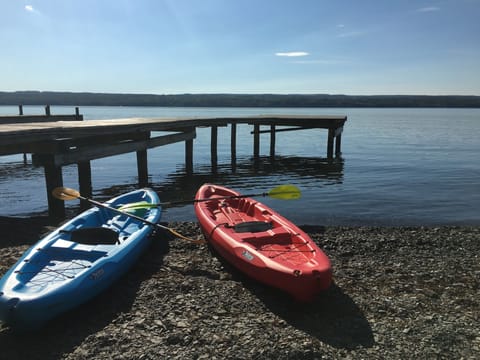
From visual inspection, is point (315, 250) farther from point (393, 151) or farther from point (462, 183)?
point (393, 151)

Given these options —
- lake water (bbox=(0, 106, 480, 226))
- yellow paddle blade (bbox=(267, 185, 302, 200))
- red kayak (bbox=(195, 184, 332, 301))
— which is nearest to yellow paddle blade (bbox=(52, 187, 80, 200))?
red kayak (bbox=(195, 184, 332, 301))

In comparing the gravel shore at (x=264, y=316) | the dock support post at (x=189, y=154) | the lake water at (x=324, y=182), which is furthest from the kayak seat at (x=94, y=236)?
the dock support post at (x=189, y=154)

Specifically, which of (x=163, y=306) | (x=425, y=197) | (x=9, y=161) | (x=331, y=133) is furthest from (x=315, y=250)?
(x=9, y=161)

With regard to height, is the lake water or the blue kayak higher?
the blue kayak

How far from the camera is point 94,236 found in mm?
6375

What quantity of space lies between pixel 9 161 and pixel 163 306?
22.5 meters

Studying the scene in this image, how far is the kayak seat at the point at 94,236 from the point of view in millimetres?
6320

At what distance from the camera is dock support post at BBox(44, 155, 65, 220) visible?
9891 millimetres

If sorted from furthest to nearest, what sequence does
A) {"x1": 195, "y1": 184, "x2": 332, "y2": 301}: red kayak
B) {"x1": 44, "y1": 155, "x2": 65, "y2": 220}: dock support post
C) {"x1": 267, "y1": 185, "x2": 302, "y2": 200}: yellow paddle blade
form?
{"x1": 44, "y1": 155, "x2": 65, "y2": 220}: dock support post
{"x1": 267, "y1": 185, "x2": 302, "y2": 200}: yellow paddle blade
{"x1": 195, "y1": 184, "x2": 332, "y2": 301}: red kayak

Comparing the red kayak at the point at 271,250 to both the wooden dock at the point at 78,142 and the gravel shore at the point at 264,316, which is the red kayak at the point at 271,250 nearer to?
the gravel shore at the point at 264,316

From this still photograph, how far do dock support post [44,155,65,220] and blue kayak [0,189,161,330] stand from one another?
2.95 metres

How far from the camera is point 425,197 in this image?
14328 millimetres

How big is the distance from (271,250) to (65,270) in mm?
3064

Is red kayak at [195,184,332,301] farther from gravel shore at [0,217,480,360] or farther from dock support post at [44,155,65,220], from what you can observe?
dock support post at [44,155,65,220]
